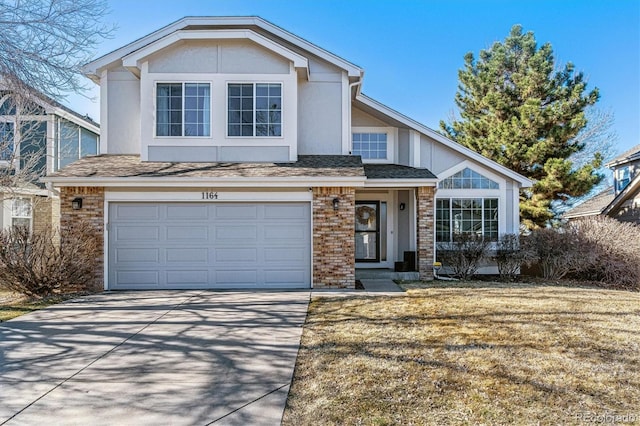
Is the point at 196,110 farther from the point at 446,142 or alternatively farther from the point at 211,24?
the point at 446,142

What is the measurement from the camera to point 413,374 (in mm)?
4688

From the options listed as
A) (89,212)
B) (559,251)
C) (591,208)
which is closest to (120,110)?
(89,212)

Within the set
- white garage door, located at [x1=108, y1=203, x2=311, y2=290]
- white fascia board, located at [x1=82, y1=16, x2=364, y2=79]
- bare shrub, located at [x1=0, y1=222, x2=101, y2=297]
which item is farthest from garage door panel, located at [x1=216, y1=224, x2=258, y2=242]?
white fascia board, located at [x1=82, y1=16, x2=364, y2=79]

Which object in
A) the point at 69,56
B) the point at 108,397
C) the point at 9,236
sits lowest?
the point at 108,397

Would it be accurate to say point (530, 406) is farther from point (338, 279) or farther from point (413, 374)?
point (338, 279)

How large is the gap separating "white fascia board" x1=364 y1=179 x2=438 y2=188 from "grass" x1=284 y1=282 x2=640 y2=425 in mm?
4818

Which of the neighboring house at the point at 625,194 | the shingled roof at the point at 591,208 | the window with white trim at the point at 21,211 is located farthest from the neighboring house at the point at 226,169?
the shingled roof at the point at 591,208

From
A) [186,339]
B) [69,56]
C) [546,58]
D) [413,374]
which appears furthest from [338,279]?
[546,58]

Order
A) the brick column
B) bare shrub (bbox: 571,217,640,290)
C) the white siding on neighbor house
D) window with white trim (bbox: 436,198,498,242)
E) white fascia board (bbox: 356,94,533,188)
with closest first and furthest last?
1. the white siding on neighbor house
2. the brick column
3. bare shrub (bbox: 571,217,640,290)
4. white fascia board (bbox: 356,94,533,188)
5. window with white trim (bbox: 436,198,498,242)

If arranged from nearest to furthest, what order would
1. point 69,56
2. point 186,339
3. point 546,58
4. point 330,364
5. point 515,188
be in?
1. point 330,364
2. point 186,339
3. point 69,56
4. point 515,188
5. point 546,58

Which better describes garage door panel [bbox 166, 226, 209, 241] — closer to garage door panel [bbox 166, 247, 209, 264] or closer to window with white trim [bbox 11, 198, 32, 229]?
garage door panel [bbox 166, 247, 209, 264]

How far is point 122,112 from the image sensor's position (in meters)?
12.1

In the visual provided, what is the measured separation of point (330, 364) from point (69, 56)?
7.85 metres

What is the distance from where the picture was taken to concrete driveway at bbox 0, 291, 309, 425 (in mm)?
4047
